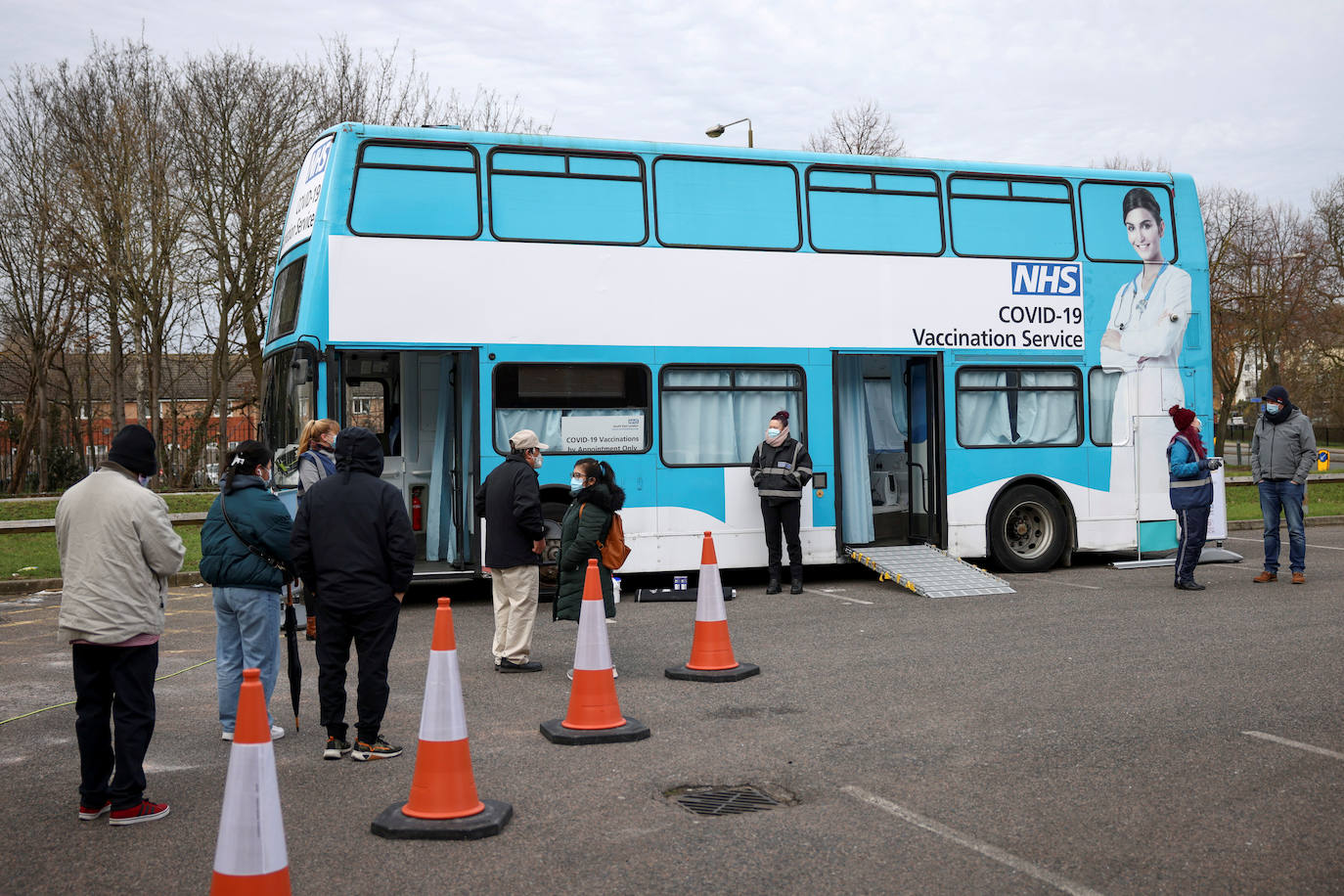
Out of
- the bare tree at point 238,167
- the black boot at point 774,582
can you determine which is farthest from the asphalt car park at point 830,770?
the bare tree at point 238,167

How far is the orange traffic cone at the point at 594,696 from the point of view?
20.5 ft

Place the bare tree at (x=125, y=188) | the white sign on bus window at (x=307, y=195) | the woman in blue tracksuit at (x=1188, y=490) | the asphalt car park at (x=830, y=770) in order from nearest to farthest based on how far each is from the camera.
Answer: the asphalt car park at (x=830, y=770)
the white sign on bus window at (x=307, y=195)
the woman in blue tracksuit at (x=1188, y=490)
the bare tree at (x=125, y=188)

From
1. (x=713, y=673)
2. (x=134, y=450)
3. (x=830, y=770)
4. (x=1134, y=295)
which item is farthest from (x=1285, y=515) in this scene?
(x=134, y=450)

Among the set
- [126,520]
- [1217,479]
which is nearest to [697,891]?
[126,520]

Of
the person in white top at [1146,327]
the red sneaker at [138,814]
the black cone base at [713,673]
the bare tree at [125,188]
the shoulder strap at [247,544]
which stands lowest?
the red sneaker at [138,814]

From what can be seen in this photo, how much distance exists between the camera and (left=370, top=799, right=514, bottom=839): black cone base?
4.69 meters

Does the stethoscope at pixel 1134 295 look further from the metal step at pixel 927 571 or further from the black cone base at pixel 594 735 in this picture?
the black cone base at pixel 594 735

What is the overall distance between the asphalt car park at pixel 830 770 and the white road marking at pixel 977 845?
0.01 meters

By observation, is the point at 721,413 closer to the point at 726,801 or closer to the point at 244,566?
the point at 244,566

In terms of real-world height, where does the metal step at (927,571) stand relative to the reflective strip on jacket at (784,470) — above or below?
below

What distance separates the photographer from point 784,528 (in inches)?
476

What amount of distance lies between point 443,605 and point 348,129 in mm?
7436

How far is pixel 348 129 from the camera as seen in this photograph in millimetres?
11047

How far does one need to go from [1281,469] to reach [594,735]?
887cm
